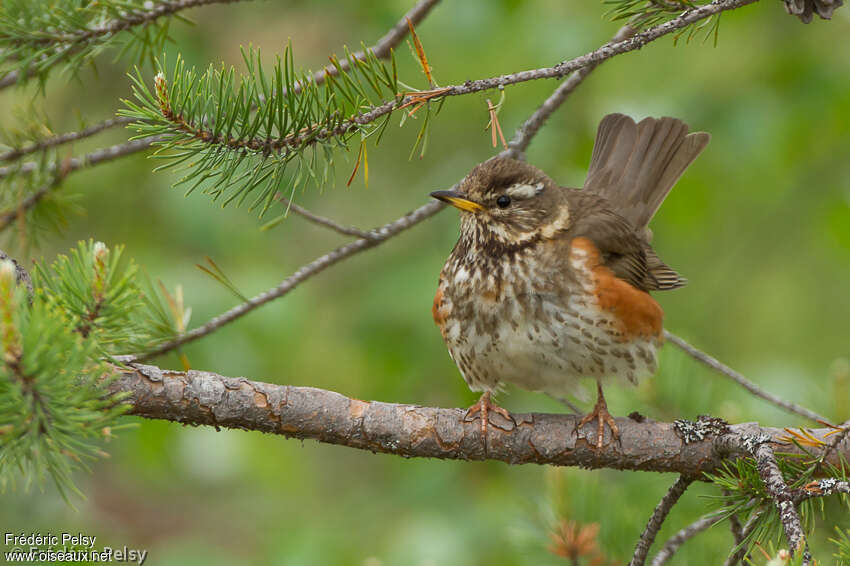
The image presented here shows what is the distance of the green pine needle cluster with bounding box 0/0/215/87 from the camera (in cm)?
272

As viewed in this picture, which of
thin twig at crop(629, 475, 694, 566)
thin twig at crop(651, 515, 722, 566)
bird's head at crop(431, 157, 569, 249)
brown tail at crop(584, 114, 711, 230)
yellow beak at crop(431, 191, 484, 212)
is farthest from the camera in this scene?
brown tail at crop(584, 114, 711, 230)

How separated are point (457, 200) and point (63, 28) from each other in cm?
153

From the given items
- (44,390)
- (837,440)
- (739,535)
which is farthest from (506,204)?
(44,390)

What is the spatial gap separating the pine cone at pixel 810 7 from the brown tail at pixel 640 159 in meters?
2.13

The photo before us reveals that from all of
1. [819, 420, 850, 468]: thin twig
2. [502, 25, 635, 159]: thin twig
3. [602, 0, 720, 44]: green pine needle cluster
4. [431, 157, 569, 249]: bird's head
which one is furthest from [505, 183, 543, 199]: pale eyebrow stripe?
[819, 420, 850, 468]: thin twig

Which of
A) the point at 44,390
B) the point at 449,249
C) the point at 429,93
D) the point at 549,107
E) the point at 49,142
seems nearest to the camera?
the point at 44,390

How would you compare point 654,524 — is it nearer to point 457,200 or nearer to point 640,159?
point 457,200

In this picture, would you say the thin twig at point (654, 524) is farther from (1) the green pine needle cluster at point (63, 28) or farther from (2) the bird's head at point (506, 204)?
(1) the green pine needle cluster at point (63, 28)

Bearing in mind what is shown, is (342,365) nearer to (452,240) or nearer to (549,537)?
(452,240)

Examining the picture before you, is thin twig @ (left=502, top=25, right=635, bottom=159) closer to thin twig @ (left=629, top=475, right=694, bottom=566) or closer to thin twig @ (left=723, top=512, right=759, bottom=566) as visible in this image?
thin twig @ (left=629, top=475, right=694, bottom=566)

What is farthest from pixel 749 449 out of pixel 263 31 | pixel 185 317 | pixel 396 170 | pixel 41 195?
pixel 263 31

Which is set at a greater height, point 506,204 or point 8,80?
point 8,80

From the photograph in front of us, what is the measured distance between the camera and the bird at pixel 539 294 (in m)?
3.42

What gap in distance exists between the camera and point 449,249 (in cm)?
506
